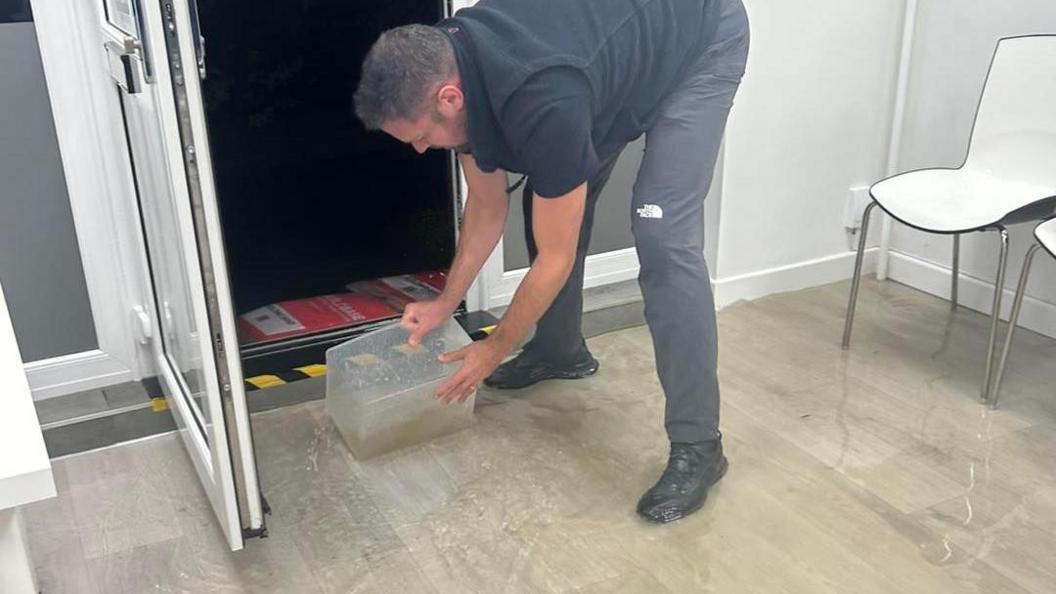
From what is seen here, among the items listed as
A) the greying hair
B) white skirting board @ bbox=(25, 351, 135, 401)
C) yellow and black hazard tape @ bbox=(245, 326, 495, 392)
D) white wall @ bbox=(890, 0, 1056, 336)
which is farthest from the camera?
white wall @ bbox=(890, 0, 1056, 336)

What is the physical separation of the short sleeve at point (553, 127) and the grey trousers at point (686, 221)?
11.7 inches

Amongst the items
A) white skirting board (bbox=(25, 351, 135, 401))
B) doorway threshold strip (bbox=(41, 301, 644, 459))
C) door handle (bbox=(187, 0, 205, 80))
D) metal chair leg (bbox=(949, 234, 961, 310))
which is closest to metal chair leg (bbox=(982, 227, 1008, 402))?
metal chair leg (bbox=(949, 234, 961, 310))

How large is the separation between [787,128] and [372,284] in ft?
4.46

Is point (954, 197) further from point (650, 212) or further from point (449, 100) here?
point (449, 100)

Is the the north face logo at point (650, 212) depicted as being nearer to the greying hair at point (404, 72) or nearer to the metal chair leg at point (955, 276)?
the greying hair at point (404, 72)

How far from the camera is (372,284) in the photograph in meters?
2.98

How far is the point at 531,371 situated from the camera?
242 cm

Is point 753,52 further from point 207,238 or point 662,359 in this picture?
point 207,238

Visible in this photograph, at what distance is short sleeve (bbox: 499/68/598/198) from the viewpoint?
1.48m

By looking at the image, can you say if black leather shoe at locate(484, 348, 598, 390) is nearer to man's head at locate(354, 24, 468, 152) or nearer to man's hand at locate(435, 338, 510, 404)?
man's hand at locate(435, 338, 510, 404)

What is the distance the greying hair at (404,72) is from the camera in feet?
4.79

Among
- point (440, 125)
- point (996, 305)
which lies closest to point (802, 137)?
point (996, 305)

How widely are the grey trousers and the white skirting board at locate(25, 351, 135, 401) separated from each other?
1.40 metres

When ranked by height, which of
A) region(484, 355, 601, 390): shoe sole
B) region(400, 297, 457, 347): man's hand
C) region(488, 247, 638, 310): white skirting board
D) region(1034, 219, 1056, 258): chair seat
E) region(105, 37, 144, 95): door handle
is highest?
region(105, 37, 144, 95): door handle
